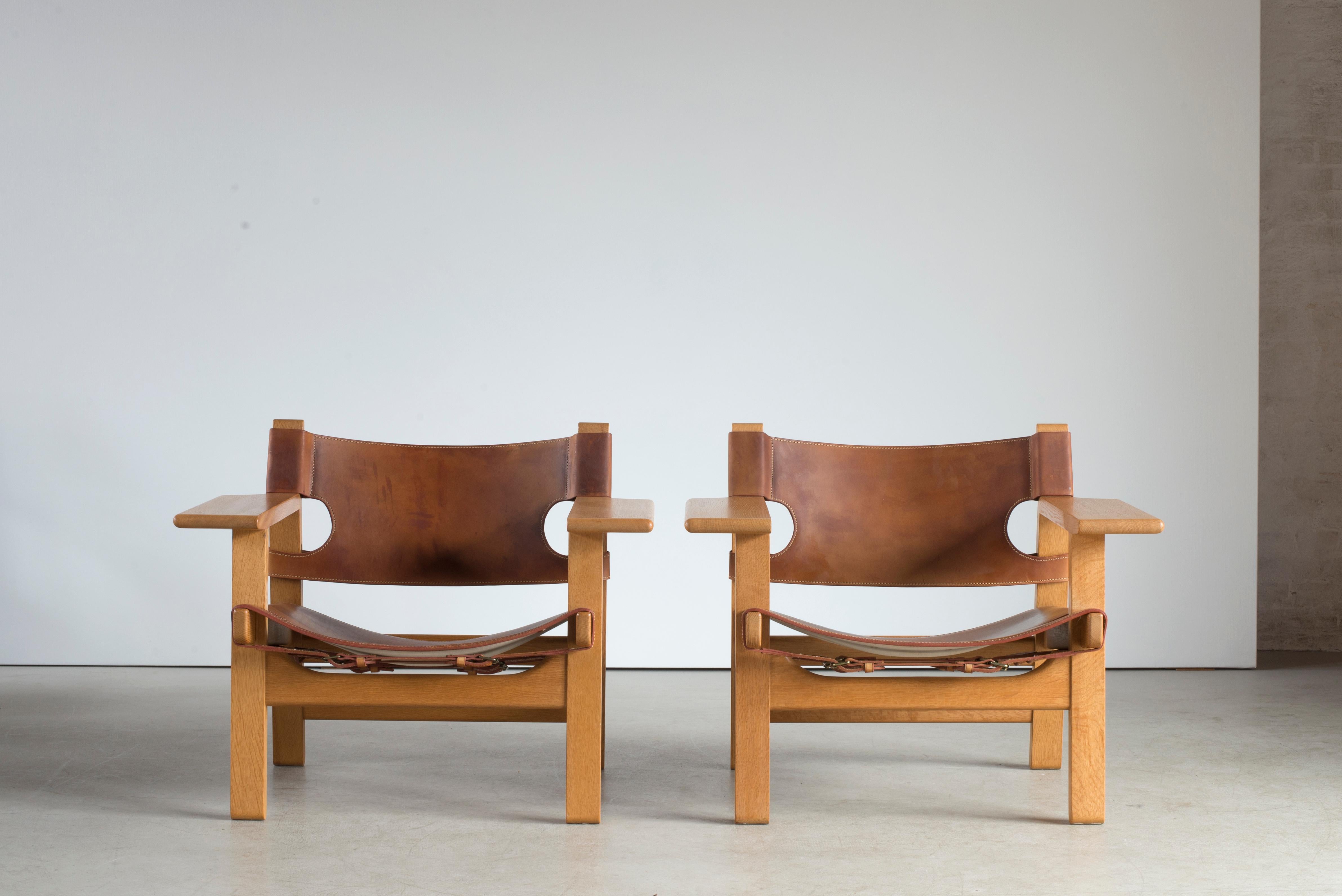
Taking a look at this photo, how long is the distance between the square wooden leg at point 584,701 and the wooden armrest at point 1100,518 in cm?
91

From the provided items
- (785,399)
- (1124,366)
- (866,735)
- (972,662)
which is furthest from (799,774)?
(1124,366)

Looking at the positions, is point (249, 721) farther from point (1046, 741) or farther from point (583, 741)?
point (1046, 741)

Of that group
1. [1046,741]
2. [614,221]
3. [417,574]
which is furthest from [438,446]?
[1046,741]

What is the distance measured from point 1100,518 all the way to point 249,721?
166 centimetres

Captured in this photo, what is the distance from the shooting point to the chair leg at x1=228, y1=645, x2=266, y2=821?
6.94ft

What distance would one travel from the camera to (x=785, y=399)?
362cm

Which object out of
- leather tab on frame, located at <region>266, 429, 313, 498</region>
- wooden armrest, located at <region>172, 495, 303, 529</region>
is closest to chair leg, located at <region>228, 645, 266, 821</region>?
wooden armrest, located at <region>172, 495, 303, 529</region>

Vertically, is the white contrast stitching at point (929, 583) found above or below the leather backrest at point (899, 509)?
below

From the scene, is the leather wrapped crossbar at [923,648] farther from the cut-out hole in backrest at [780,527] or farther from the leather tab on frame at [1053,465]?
the cut-out hole in backrest at [780,527]

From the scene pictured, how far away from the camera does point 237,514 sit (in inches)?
82.2

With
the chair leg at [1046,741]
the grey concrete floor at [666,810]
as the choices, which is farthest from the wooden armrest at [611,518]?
the chair leg at [1046,741]

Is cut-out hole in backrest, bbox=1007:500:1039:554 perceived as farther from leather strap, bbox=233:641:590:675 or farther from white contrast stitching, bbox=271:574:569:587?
leather strap, bbox=233:641:590:675

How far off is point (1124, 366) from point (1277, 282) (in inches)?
33.9

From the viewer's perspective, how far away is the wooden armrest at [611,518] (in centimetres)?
208
